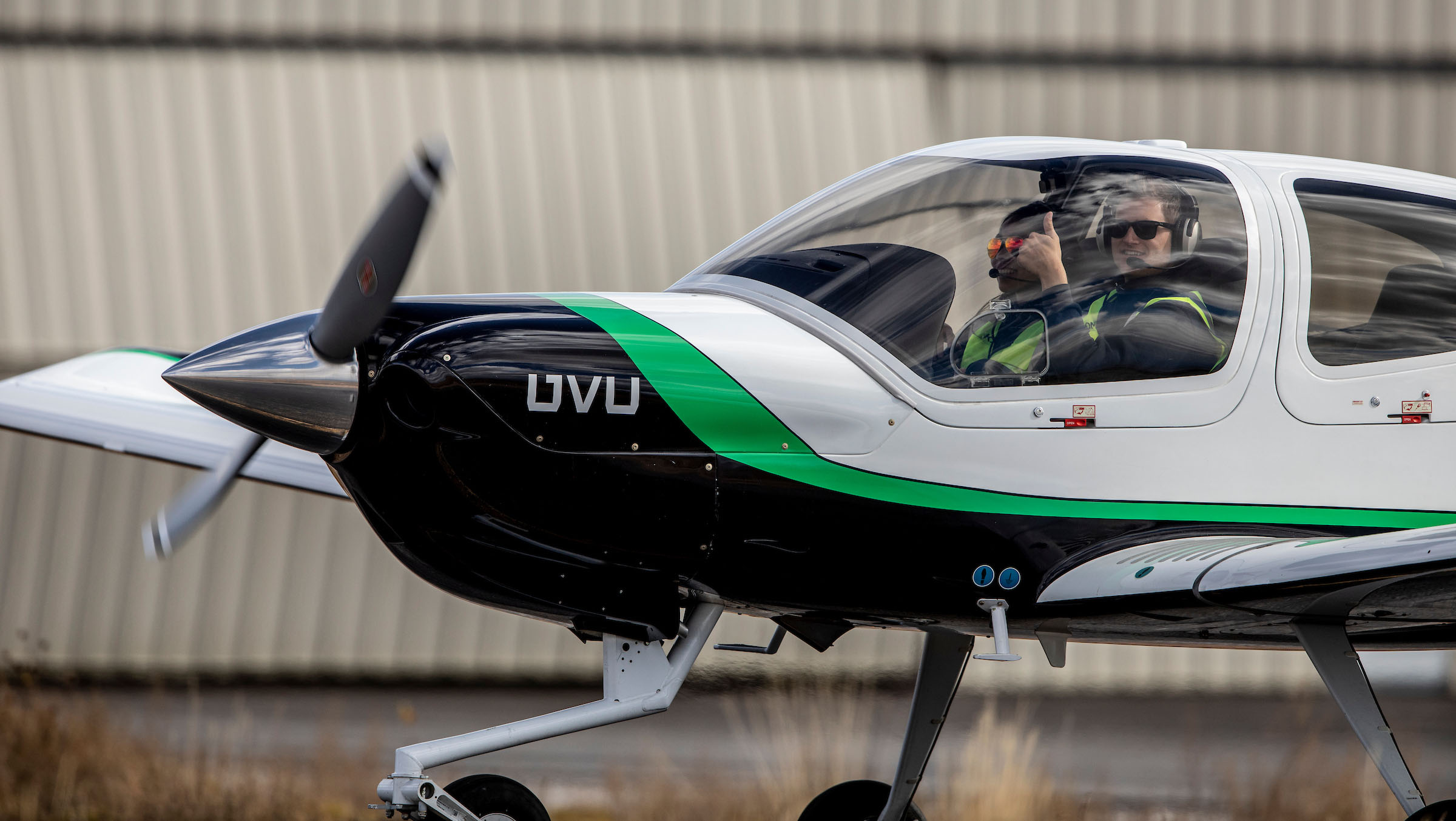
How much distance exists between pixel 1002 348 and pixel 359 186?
5464mm

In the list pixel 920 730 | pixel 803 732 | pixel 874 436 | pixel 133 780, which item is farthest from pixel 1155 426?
pixel 133 780

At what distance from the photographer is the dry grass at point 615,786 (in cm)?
543

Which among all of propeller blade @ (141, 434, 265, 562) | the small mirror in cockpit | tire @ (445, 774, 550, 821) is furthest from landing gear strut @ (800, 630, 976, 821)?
propeller blade @ (141, 434, 265, 562)

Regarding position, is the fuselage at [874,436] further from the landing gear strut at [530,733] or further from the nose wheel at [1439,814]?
the nose wheel at [1439,814]

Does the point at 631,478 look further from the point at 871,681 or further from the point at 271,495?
the point at 271,495

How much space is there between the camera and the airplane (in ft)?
9.98

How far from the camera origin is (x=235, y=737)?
21.8 feet

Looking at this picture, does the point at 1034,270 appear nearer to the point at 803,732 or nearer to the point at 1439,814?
the point at 1439,814

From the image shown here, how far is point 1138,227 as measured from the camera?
11.6 feet

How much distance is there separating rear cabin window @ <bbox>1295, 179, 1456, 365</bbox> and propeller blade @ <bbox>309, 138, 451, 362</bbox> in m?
2.40

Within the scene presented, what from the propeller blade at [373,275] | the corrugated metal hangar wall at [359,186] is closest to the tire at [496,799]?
the propeller blade at [373,275]

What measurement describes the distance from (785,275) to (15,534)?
597 centimetres

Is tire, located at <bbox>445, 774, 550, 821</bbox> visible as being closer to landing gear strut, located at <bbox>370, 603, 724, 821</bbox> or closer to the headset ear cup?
landing gear strut, located at <bbox>370, 603, 724, 821</bbox>

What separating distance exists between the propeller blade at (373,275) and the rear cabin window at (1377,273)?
7.88 ft
